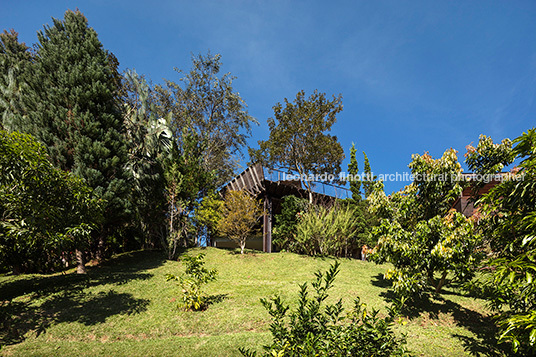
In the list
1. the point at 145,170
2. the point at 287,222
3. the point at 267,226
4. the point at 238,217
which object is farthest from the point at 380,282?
the point at 145,170

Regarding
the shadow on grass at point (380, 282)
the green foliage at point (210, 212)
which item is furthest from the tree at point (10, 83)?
the shadow on grass at point (380, 282)

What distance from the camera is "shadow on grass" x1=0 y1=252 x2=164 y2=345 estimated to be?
6.42m

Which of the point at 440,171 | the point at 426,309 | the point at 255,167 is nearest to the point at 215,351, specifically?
the point at 426,309

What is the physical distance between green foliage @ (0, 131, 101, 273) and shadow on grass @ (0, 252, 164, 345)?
5.81 ft

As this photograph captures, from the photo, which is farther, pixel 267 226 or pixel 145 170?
pixel 267 226

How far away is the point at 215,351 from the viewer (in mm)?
5246

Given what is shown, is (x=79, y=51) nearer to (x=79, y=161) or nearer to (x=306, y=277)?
(x=79, y=161)

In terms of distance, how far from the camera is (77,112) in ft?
36.7

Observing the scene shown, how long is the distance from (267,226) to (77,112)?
12.0 m

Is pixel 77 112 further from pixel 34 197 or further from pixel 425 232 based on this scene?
pixel 425 232

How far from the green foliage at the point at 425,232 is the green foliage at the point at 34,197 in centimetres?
847

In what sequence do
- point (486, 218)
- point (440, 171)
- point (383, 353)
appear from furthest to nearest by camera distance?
point (440, 171) → point (486, 218) → point (383, 353)

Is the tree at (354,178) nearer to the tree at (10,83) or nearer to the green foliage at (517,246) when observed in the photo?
the green foliage at (517,246)

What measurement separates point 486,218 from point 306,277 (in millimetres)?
6684
